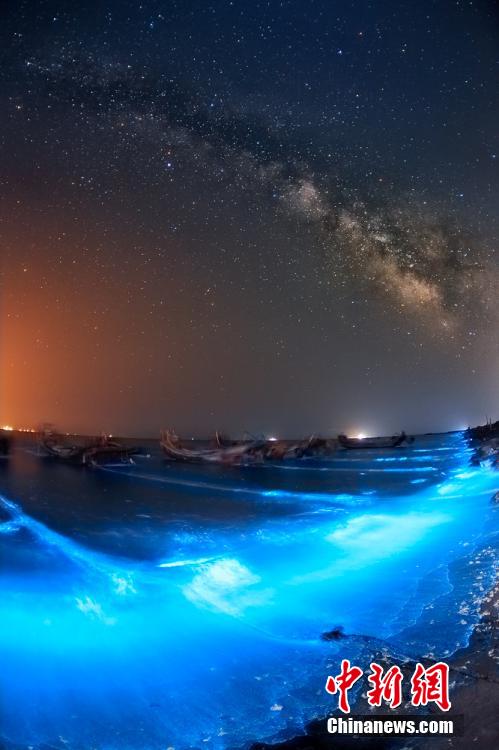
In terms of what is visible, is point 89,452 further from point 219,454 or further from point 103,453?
point 219,454

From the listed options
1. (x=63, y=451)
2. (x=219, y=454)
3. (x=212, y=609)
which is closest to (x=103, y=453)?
(x=63, y=451)

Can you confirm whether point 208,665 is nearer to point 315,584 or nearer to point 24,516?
point 315,584

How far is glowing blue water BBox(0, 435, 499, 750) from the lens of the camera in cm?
540

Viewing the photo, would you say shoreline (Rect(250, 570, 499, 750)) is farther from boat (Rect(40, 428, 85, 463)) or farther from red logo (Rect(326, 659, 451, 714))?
boat (Rect(40, 428, 85, 463))

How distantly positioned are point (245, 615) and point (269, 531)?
7.87 meters

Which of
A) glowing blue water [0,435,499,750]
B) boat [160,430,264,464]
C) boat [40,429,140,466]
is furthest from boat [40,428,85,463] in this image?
glowing blue water [0,435,499,750]

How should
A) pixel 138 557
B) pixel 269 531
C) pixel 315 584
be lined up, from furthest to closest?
1. pixel 269 531
2. pixel 138 557
3. pixel 315 584

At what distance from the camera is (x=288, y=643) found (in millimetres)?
7039

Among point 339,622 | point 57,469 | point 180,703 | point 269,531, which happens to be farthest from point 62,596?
point 57,469

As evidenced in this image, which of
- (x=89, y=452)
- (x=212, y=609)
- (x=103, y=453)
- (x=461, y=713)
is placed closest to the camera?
(x=461, y=713)

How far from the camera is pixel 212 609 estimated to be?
9.03m

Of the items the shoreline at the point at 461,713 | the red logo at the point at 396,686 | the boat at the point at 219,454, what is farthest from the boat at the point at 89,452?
the shoreline at the point at 461,713

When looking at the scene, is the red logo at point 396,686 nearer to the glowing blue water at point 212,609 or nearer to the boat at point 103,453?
the glowing blue water at point 212,609

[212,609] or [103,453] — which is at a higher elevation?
[103,453]
